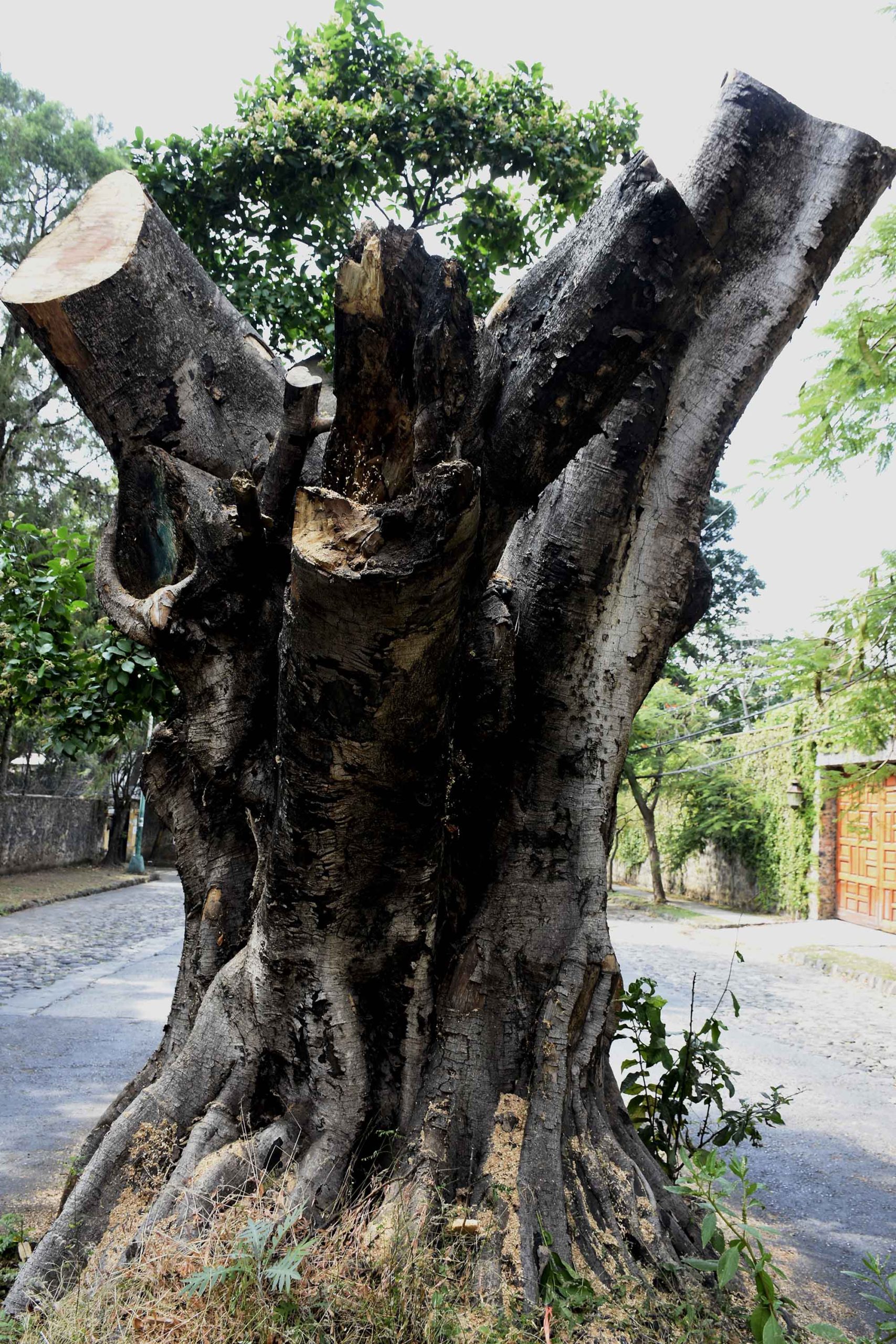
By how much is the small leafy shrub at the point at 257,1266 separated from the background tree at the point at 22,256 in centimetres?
1651

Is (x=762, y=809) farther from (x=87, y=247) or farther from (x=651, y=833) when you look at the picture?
(x=87, y=247)

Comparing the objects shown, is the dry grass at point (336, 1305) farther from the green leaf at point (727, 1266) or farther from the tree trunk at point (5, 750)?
the tree trunk at point (5, 750)

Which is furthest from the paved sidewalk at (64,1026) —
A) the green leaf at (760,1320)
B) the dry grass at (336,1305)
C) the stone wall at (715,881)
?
the stone wall at (715,881)

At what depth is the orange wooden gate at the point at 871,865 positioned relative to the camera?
14.7 m

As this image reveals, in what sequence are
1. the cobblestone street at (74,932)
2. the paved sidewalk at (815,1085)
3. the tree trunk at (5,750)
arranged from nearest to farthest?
1. the paved sidewalk at (815,1085)
2. the cobblestone street at (74,932)
3. the tree trunk at (5,750)

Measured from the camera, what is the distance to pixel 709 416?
323 centimetres

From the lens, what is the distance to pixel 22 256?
56.1 ft

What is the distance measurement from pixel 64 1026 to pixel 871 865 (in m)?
13.3

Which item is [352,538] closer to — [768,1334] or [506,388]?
[506,388]

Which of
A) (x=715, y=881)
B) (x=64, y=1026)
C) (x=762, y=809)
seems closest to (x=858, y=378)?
(x=64, y=1026)

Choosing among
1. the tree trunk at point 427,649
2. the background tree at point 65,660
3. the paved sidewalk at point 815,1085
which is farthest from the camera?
the background tree at point 65,660

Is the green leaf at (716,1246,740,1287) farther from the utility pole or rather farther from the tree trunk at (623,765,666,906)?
the utility pole

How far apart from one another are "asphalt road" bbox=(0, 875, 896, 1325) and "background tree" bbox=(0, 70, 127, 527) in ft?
28.2

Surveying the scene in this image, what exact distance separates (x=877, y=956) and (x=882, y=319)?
8687mm
